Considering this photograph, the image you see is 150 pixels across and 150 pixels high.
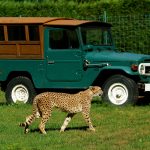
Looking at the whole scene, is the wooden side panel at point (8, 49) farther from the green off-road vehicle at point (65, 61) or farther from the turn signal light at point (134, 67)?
the turn signal light at point (134, 67)

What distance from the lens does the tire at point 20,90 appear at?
1772cm

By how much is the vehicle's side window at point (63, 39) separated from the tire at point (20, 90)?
1.19m

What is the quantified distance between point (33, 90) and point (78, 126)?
4.42 metres

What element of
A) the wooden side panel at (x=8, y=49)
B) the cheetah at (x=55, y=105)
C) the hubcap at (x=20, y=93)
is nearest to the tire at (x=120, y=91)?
the hubcap at (x=20, y=93)

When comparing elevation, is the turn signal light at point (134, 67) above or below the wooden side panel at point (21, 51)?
below

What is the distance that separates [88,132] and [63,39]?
16.8 feet

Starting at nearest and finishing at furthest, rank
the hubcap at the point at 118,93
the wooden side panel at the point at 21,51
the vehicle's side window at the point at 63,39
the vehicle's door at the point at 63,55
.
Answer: the hubcap at the point at 118,93
the vehicle's door at the point at 63,55
the vehicle's side window at the point at 63,39
the wooden side panel at the point at 21,51

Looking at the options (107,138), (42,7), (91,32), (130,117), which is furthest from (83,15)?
(107,138)

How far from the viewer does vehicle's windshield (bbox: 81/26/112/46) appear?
17281 millimetres

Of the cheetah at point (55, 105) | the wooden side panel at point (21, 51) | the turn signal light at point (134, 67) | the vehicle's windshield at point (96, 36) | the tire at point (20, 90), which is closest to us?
the cheetah at point (55, 105)

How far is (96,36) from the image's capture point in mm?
17953

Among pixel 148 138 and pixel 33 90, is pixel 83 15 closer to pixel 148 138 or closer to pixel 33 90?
pixel 33 90

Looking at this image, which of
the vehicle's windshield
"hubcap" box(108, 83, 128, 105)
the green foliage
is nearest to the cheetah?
"hubcap" box(108, 83, 128, 105)

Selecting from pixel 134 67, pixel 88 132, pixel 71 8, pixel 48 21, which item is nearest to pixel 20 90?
pixel 48 21
